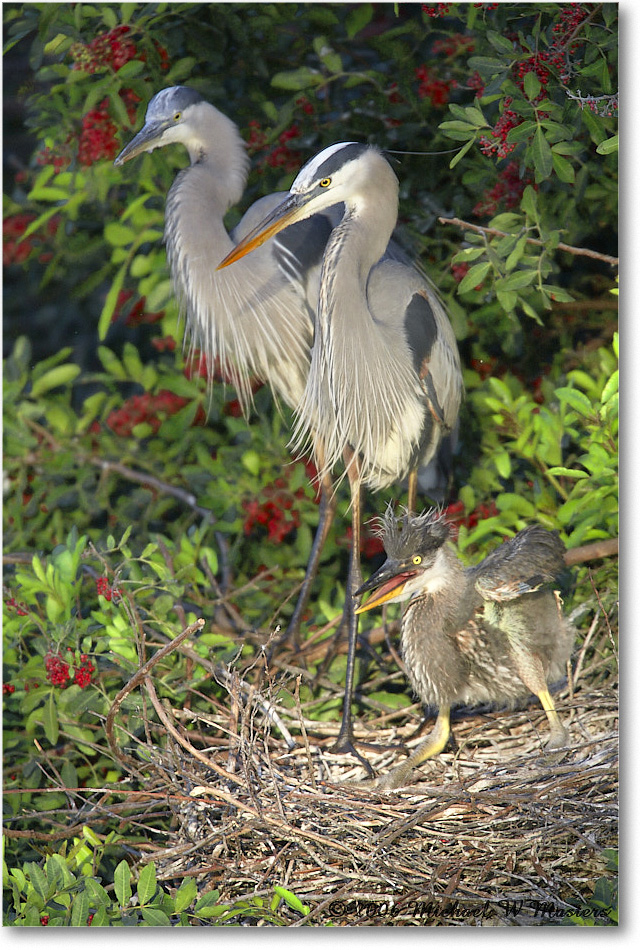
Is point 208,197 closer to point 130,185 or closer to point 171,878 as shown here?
point 130,185

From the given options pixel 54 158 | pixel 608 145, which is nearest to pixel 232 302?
pixel 54 158

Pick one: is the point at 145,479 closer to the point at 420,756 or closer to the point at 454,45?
the point at 420,756

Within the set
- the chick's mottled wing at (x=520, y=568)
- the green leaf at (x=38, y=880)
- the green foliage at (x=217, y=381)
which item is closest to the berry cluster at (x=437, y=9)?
the green foliage at (x=217, y=381)

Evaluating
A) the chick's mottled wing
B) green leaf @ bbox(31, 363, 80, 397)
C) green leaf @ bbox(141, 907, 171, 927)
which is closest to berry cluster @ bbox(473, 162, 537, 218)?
the chick's mottled wing

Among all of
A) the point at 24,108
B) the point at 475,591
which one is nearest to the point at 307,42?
the point at 24,108

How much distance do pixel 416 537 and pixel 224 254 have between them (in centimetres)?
56

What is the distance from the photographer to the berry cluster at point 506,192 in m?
1.50

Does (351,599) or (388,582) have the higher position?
(388,582)

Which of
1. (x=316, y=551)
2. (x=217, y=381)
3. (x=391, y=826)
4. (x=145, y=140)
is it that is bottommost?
(x=391, y=826)

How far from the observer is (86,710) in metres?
1.47

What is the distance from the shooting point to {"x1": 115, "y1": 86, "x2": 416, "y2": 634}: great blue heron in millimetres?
1513

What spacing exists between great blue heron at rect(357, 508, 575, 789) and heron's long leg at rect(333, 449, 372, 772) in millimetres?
122

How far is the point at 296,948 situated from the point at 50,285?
4.07ft

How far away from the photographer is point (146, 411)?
5.79 feet
